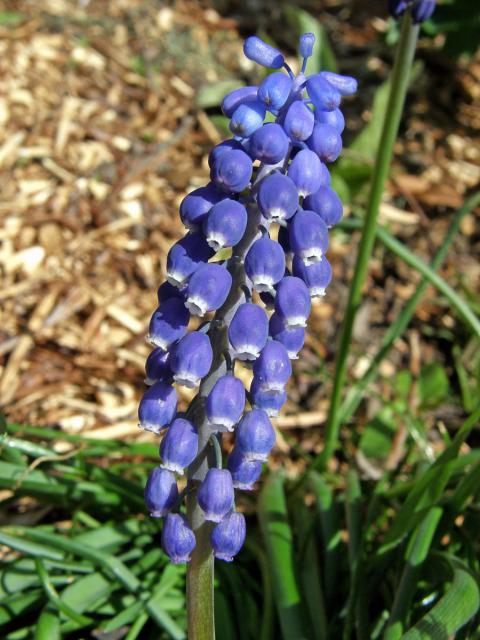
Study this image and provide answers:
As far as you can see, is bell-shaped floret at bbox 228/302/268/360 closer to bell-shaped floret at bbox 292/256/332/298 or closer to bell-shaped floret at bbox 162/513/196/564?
bell-shaped floret at bbox 292/256/332/298

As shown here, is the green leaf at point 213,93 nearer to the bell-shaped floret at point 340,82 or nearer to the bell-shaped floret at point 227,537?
the bell-shaped floret at point 340,82

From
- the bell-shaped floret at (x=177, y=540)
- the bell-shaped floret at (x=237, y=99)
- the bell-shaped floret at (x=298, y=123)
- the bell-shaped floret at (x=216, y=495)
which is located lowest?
the bell-shaped floret at (x=177, y=540)

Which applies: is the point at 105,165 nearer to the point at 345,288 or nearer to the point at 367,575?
the point at 345,288

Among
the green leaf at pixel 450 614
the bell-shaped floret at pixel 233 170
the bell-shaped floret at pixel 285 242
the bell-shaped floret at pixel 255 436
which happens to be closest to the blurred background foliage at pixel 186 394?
the green leaf at pixel 450 614

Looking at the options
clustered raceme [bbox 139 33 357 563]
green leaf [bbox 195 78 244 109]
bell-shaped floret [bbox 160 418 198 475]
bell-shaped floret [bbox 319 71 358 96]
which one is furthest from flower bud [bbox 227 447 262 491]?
green leaf [bbox 195 78 244 109]

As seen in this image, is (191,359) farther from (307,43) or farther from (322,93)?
(307,43)

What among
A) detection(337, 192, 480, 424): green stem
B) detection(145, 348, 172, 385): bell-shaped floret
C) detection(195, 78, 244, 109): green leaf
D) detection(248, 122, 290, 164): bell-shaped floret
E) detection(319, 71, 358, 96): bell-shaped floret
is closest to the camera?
detection(248, 122, 290, 164): bell-shaped floret
